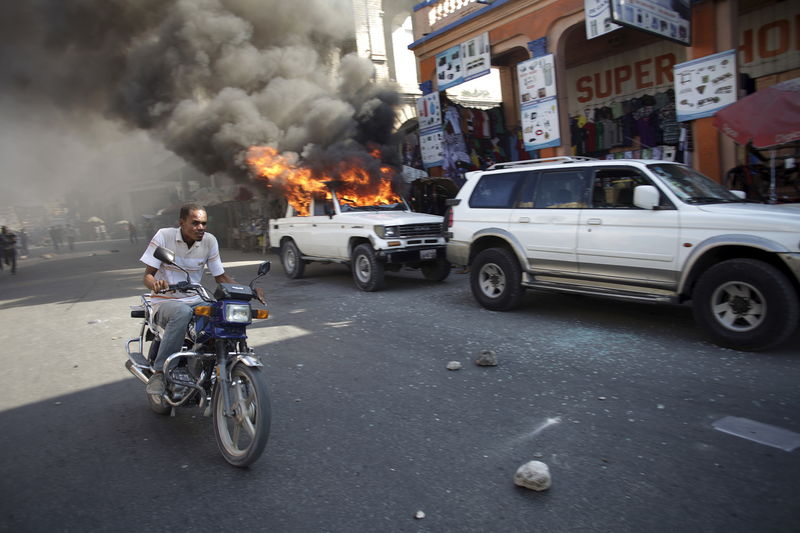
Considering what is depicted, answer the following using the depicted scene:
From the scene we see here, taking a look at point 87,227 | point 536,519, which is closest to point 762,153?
point 536,519

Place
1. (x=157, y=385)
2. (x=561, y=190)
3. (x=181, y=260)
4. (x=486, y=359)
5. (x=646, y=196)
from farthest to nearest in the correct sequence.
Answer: (x=561, y=190) < (x=646, y=196) < (x=486, y=359) < (x=181, y=260) < (x=157, y=385)

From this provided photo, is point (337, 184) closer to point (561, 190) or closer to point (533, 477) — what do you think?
point (561, 190)

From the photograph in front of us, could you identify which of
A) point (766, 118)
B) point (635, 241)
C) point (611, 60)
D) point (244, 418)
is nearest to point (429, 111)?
point (611, 60)

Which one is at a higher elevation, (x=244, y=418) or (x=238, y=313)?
(x=238, y=313)

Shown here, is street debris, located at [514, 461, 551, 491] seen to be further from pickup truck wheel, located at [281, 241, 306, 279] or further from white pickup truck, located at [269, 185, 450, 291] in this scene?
pickup truck wheel, located at [281, 241, 306, 279]

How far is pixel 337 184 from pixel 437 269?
9.17 ft

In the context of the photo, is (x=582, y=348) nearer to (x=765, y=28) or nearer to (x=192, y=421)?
(x=192, y=421)

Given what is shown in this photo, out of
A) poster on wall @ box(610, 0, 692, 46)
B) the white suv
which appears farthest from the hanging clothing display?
the white suv

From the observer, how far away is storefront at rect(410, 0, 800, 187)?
9.57m

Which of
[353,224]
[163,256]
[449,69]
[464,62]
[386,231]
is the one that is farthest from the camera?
[449,69]

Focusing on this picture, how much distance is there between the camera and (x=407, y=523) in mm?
2598

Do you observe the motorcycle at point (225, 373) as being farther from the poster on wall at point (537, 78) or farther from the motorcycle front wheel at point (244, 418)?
the poster on wall at point (537, 78)

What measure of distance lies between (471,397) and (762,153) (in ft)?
32.1

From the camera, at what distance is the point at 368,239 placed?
9.54 meters
